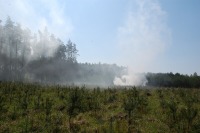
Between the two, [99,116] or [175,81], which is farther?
[175,81]

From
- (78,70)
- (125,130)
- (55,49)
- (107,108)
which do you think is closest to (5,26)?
(55,49)

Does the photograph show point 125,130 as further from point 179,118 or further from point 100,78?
point 100,78

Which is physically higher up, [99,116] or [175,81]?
[175,81]

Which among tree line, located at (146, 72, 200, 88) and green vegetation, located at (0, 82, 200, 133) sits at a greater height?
tree line, located at (146, 72, 200, 88)

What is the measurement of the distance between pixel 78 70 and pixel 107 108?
75.0m

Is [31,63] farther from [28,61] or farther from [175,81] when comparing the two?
[175,81]

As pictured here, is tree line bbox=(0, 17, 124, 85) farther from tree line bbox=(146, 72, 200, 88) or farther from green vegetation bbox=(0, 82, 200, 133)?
green vegetation bbox=(0, 82, 200, 133)

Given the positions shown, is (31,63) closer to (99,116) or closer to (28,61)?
(28,61)

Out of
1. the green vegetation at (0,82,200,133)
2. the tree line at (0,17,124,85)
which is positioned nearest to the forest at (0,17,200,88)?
the tree line at (0,17,124,85)

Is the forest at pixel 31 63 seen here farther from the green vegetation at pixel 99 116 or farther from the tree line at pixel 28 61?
the green vegetation at pixel 99 116

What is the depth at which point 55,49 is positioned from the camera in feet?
323

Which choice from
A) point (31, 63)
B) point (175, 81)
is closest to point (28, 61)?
point (31, 63)

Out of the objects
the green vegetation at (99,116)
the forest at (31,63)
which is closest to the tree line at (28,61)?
the forest at (31,63)

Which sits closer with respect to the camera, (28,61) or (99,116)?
(99,116)
